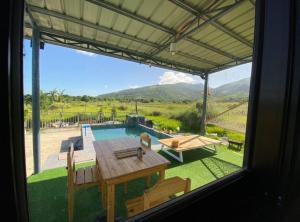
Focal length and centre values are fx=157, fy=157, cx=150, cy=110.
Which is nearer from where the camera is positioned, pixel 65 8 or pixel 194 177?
pixel 65 8

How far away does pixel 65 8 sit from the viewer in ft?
6.61

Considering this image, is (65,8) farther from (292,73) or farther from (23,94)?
(292,73)

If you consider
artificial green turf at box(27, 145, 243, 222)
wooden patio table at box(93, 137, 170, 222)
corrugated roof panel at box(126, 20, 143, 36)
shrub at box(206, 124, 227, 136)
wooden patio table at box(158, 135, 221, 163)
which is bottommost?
artificial green turf at box(27, 145, 243, 222)

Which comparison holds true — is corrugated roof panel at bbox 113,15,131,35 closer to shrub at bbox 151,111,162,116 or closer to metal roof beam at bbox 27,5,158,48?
metal roof beam at bbox 27,5,158,48

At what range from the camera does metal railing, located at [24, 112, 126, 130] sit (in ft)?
22.1

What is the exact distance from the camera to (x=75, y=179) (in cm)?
182

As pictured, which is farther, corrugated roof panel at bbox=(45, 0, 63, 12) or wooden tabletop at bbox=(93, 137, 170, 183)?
corrugated roof panel at bbox=(45, 0, 63, 12)

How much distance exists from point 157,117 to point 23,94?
9242 millimetres

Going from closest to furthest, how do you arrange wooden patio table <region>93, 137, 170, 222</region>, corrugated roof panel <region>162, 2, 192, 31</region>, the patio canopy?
wooden patio table <region>93, 137, 170, 222</region> → the patio canopy → corrugated roof panel <region>162, 2, 192, 31</region>

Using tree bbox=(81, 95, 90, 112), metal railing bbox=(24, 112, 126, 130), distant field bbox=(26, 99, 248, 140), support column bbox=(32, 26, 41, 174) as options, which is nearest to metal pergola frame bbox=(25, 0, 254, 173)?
support column bbox=(32, 26, 41, 174)

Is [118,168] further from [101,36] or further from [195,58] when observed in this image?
[195,58]

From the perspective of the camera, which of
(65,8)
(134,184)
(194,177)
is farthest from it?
(194,177)

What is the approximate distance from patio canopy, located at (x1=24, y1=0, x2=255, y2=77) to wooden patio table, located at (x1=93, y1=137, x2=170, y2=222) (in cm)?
170

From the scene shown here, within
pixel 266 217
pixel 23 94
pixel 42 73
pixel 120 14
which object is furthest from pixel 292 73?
pixel 42 73
